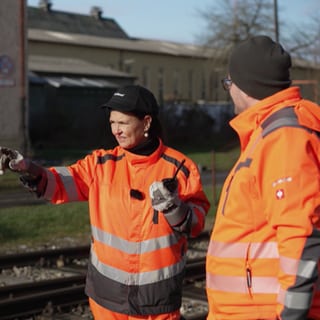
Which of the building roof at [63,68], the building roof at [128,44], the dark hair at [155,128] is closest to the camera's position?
the dark hair at [155,128]

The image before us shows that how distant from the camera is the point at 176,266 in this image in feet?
13.2

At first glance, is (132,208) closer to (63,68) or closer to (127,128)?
(127,128)

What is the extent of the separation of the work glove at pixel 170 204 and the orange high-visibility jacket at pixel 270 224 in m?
0.47

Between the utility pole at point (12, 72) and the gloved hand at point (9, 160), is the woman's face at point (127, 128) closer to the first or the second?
the gloved hand at point (9, 160)

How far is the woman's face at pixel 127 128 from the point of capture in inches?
159

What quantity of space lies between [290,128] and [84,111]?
36.5 meters

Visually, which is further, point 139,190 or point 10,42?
point 10,42

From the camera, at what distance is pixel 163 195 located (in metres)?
3.47

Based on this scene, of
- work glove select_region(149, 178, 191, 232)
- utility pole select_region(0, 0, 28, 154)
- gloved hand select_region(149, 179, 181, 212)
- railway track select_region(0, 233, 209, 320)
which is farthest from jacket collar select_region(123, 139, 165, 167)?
utility pole select_region(0, 0, 28, 154)

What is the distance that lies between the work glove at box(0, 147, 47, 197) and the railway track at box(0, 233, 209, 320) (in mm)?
3446

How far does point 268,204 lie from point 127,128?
1432 mm

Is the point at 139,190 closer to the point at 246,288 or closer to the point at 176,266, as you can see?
the point at 176,266

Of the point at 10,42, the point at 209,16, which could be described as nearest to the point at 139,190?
the point at 10,42

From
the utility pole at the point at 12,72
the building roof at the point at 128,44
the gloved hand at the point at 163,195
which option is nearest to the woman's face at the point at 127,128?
the gloved hand at the point at 163,195
